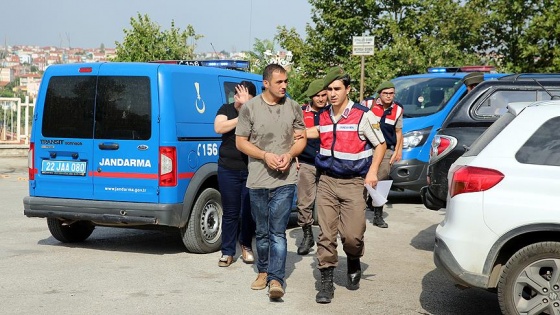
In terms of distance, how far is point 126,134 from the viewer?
28.3ft

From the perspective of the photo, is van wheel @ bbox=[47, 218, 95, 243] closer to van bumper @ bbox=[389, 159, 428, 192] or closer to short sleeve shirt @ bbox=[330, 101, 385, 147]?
short sleeve shirt @ bbox=[330, 101, 385, 147]

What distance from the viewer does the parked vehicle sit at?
8.86 meters

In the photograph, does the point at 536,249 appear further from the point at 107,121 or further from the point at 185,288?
the point at 107,121

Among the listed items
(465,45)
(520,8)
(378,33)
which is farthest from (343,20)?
(520,8)

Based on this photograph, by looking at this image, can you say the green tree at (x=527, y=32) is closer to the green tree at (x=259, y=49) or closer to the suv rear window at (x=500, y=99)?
the green tree at (x=259, y=49)

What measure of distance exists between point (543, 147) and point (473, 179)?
0.52 m

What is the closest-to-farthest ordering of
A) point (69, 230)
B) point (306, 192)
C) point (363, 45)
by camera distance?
point (306, 192) < point (69, 230) < point (363, 45)

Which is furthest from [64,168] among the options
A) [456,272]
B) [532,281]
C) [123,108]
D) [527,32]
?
[527,32]

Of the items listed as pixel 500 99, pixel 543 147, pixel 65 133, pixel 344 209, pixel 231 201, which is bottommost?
pixel 231 201

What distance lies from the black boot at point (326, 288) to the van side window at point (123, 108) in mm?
2508

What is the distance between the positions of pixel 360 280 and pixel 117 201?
8.48 ft

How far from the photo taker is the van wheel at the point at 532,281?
5.73 metres

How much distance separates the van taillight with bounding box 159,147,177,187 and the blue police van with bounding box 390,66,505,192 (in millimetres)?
5454

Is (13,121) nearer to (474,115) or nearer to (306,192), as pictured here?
(306,192)
